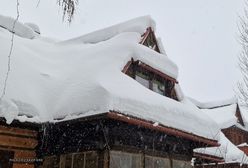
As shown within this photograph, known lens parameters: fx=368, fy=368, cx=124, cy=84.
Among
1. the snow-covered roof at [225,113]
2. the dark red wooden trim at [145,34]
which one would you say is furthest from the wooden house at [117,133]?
the snow-covered roof at [225,113]

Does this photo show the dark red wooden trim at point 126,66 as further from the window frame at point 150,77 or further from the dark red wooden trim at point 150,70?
the window frame at point 150,77

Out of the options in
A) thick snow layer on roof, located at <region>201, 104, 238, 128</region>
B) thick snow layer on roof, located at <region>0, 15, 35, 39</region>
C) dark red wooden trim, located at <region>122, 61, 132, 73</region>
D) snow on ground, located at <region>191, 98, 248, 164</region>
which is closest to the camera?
dark red wooden trim, located at <region>122, 61, 132, 73</region>

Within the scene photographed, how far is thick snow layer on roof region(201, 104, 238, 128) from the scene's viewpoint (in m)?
21.6

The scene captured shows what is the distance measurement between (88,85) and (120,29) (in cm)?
407

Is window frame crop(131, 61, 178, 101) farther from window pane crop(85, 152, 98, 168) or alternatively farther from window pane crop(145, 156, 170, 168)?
window pane crop(85, 152, 98, 168)

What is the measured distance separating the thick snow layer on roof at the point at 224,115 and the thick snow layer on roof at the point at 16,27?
12.8 metres

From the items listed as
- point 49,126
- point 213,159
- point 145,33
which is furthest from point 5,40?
point 213,159

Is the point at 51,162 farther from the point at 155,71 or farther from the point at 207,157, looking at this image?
the point at 207,157

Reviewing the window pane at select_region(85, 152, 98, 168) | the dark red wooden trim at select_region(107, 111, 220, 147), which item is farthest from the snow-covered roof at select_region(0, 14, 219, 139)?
the window pane at select_region(85, 152, 98, 168)

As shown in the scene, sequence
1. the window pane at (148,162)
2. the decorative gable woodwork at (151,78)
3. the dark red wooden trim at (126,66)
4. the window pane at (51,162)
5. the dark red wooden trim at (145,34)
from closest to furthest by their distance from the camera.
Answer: the window pane at (51,162)
the window pane at (148,162)
the dark red wooden trim at (126,66)
the decorative gable woodwork at (151,78)
the dark red wooden trim at (145,34)

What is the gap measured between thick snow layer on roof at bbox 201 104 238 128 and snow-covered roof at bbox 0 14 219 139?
11.0m

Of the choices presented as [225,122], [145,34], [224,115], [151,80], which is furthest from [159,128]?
[224,115]

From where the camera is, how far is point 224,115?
22797 millimetres

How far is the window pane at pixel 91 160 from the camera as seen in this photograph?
7664mm
